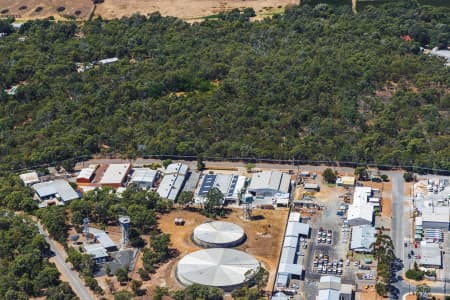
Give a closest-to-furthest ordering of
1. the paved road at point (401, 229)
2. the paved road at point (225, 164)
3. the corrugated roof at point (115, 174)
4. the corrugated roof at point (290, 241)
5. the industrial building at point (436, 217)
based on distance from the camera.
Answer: the paved road at point (401, 229) < the corrugated roof at point (290, 241) < the industrial building at point (436, 217) < the corrugated roof at point (115, 174) < the paved road at point (225, 164)

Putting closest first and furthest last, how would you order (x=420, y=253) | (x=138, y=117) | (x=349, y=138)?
(x=420, y=253) → (x=349, y=138) → (x=138, y=117)

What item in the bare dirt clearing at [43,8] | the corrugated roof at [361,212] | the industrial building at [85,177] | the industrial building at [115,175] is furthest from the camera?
the bare dirt clearing at [43,8]

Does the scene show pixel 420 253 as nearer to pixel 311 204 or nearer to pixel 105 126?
pixel 311 204

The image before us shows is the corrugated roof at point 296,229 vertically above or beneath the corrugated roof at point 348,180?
above

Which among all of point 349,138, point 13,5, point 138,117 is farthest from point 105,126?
point 13,5

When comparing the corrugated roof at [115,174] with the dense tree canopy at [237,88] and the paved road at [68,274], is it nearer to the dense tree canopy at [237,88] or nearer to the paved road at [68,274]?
the dense tree canopy at [237,88]

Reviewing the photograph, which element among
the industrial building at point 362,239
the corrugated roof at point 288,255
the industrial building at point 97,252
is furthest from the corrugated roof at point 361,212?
the industrial building at point 97,252
